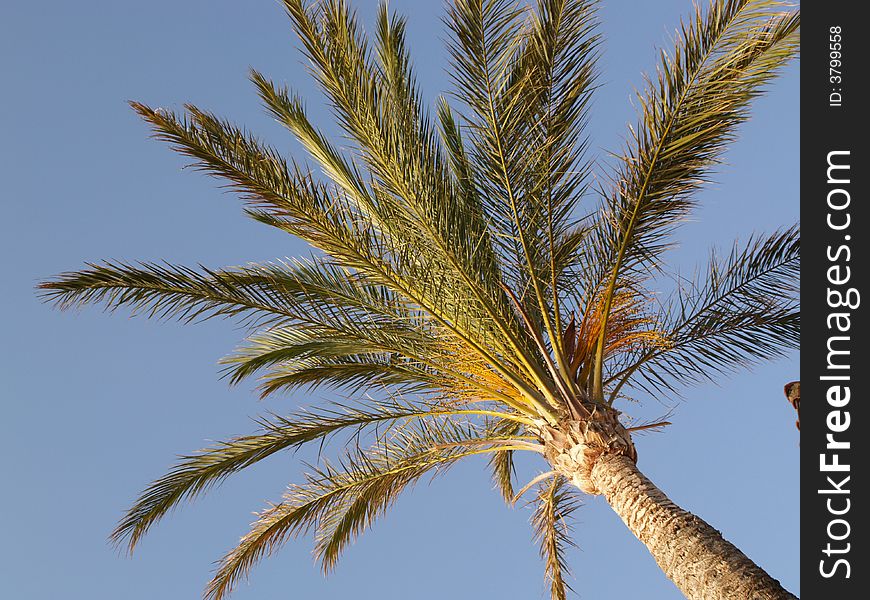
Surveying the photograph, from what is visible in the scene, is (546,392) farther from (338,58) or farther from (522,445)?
(338,58)

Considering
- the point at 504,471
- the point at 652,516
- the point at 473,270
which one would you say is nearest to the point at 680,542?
the point at 652,516

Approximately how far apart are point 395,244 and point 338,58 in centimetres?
166

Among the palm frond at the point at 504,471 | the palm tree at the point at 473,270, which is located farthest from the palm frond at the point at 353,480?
the palm frond at the point at 504,471

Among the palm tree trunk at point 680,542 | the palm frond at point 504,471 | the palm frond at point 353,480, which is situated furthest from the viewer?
the palm frond at point 504,471

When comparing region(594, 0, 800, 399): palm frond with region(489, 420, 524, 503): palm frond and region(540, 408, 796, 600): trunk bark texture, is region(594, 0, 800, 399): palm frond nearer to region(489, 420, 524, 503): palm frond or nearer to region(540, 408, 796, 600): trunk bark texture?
region(540, 408, 796, 600): trunk bark texture

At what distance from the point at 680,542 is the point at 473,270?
110 inches

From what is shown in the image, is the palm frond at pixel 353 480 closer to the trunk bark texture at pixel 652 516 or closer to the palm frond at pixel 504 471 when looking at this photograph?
the trunk bark texture at pixel 652 516

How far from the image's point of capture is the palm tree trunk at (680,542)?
18.6 feet

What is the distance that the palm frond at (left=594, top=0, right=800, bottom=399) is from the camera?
6844 mm

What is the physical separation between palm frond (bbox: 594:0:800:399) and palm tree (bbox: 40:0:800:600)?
0.02 meters

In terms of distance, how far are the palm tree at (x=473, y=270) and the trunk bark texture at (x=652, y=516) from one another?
30 millimetres

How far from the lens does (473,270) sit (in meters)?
7.78

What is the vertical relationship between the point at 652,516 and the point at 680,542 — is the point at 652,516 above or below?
above

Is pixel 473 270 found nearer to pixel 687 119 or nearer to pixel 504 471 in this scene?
pixel 687 119
